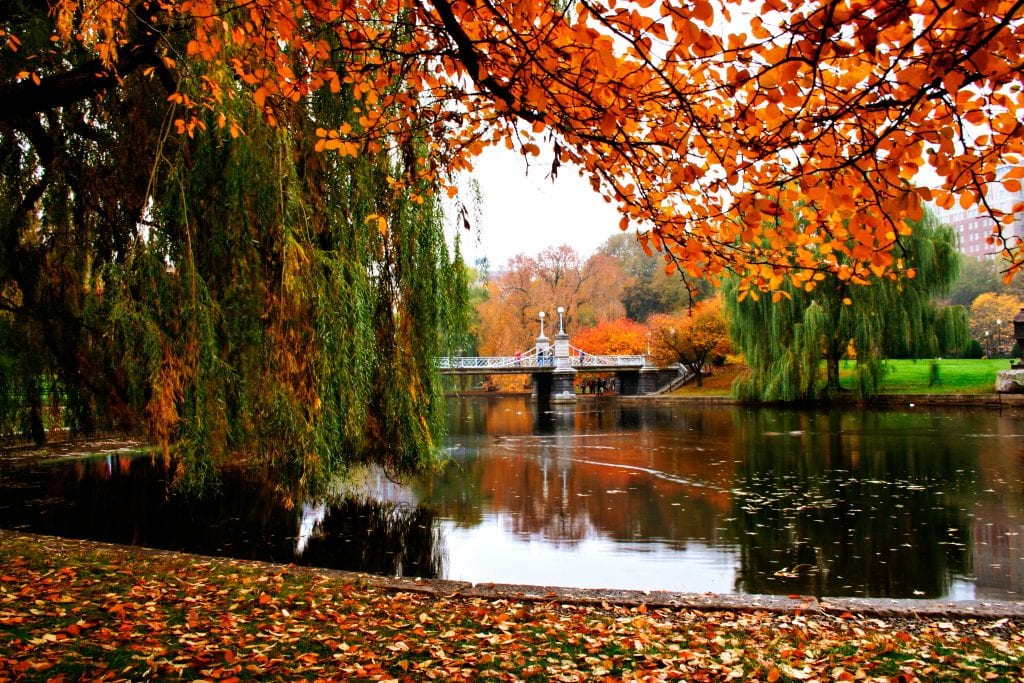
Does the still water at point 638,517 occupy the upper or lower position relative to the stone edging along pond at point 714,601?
lower

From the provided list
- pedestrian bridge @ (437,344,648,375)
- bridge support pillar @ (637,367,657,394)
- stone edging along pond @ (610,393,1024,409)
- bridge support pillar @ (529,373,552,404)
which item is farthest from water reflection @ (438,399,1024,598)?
bridge support pillar @ (637,367,657,394)

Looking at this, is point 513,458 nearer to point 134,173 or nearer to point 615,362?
point 134,173

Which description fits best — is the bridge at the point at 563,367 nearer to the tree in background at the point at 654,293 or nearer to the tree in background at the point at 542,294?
the tree in background at the point at 542,294

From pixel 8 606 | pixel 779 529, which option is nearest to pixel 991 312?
pixel 779 529

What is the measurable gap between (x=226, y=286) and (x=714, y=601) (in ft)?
12.3

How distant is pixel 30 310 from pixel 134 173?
164 cm

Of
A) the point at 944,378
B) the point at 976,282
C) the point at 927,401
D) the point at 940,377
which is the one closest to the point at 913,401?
the point at 927,401

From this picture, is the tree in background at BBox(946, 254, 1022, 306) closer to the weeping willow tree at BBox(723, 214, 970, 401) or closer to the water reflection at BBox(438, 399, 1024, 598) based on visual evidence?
the weeping willow tree at BBox(723, 214, 970, 401)

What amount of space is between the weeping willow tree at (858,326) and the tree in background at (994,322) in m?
20.2

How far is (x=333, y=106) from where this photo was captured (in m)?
5.91

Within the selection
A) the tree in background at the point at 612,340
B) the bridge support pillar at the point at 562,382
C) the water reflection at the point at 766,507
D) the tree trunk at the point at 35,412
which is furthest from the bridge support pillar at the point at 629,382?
the tree trunk at the point at 35,412

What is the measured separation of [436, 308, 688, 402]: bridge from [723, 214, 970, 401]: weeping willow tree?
1431 centimetres

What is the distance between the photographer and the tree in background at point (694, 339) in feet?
120

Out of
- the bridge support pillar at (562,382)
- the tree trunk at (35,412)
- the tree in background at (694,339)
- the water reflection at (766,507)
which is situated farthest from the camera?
the bridge support pillar at (562,382)
